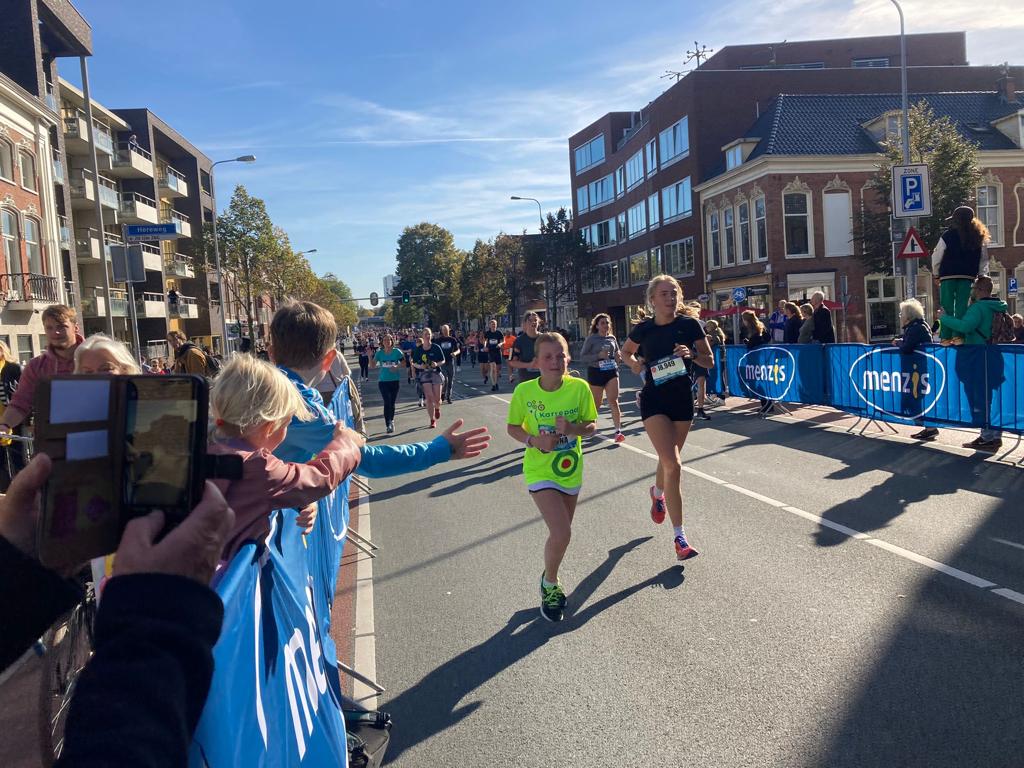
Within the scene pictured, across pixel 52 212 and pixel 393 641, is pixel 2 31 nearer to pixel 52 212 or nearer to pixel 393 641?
pixel 52 212

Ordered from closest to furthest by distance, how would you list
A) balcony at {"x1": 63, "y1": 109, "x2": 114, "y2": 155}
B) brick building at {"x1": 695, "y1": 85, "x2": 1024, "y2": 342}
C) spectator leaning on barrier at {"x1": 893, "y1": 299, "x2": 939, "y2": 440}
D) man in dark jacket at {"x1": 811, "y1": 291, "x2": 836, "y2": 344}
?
spectator leaning on barrier at {"x1": 893, "y1": 299, "x2": 939, "y2": 440} → man in dark jacket at {"x1": 811, "y1": 291, "x2": 836, "y2": 344} → brick building at {"x1": 695, "y1": 85, "x2": 1024, "y2": 342} → balcony at {"x1": 63, "y1": 109, "x2": 114, "y2": 155}

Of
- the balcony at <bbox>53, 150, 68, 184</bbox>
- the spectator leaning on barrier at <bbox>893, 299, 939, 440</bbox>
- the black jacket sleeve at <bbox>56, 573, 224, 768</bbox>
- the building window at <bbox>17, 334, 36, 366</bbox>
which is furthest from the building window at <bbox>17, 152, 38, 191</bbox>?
the black jacket sleeve at <bbox>56, 573, 224, 768</bbox>

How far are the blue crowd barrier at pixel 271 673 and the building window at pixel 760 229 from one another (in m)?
36.9

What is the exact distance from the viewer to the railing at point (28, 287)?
2755 centimetres

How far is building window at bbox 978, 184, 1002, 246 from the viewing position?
3794cm

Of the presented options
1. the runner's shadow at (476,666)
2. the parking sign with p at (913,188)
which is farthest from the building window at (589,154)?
the runner's shadow at (476,666)

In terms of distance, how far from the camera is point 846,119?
3872 cm

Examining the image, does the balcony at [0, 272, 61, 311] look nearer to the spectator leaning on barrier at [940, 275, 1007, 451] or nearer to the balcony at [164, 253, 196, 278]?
the balcony at [164, 253, 196, 278]

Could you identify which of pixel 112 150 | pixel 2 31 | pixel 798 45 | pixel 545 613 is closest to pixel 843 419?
pixel 545 613

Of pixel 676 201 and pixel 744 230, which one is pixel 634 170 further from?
pixel 744 230

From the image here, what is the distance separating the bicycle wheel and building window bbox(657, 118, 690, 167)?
4467 cm

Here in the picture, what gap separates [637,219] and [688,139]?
1062 cm

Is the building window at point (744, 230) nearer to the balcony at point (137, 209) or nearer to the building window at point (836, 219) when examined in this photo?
the building window at point (836, 219)

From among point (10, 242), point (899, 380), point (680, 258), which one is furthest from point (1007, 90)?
point (10, 242)
